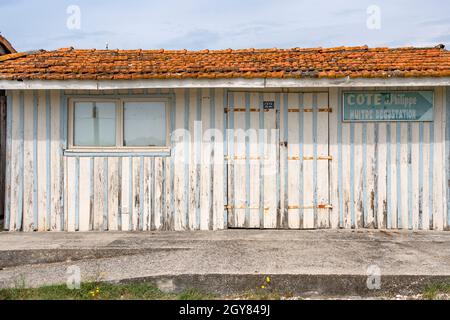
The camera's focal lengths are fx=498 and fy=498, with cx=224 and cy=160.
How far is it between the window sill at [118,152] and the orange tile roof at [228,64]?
128 cm

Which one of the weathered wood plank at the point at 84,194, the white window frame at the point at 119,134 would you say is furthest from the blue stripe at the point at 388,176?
the weathered wood plank at the point at 84,194

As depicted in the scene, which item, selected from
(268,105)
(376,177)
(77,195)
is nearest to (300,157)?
(268,105)

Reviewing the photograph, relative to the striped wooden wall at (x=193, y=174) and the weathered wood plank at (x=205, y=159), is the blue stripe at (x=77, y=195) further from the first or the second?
the weathered wood plank at (x=205, y=159)

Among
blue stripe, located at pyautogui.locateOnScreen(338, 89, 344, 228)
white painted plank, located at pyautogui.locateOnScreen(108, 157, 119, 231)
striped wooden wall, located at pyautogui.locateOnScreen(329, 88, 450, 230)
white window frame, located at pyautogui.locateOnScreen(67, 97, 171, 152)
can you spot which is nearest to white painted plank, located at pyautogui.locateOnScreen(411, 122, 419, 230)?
striped wooden wall, located at pyautogui.locateOnScreen(329, 88, 450, 230)

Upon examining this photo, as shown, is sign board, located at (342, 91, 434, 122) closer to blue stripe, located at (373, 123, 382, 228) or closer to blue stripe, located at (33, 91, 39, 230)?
blue stripe, located at (373, 123, 382, 228)

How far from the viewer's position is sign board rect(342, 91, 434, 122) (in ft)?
27.6

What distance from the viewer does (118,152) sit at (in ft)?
28.2

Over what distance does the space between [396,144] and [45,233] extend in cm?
611

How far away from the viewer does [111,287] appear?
533 cm

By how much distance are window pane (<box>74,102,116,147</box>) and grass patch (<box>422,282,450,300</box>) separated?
5560 millimetres

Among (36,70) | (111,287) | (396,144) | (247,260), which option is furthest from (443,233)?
(36,70)

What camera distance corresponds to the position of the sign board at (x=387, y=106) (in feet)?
27.6
